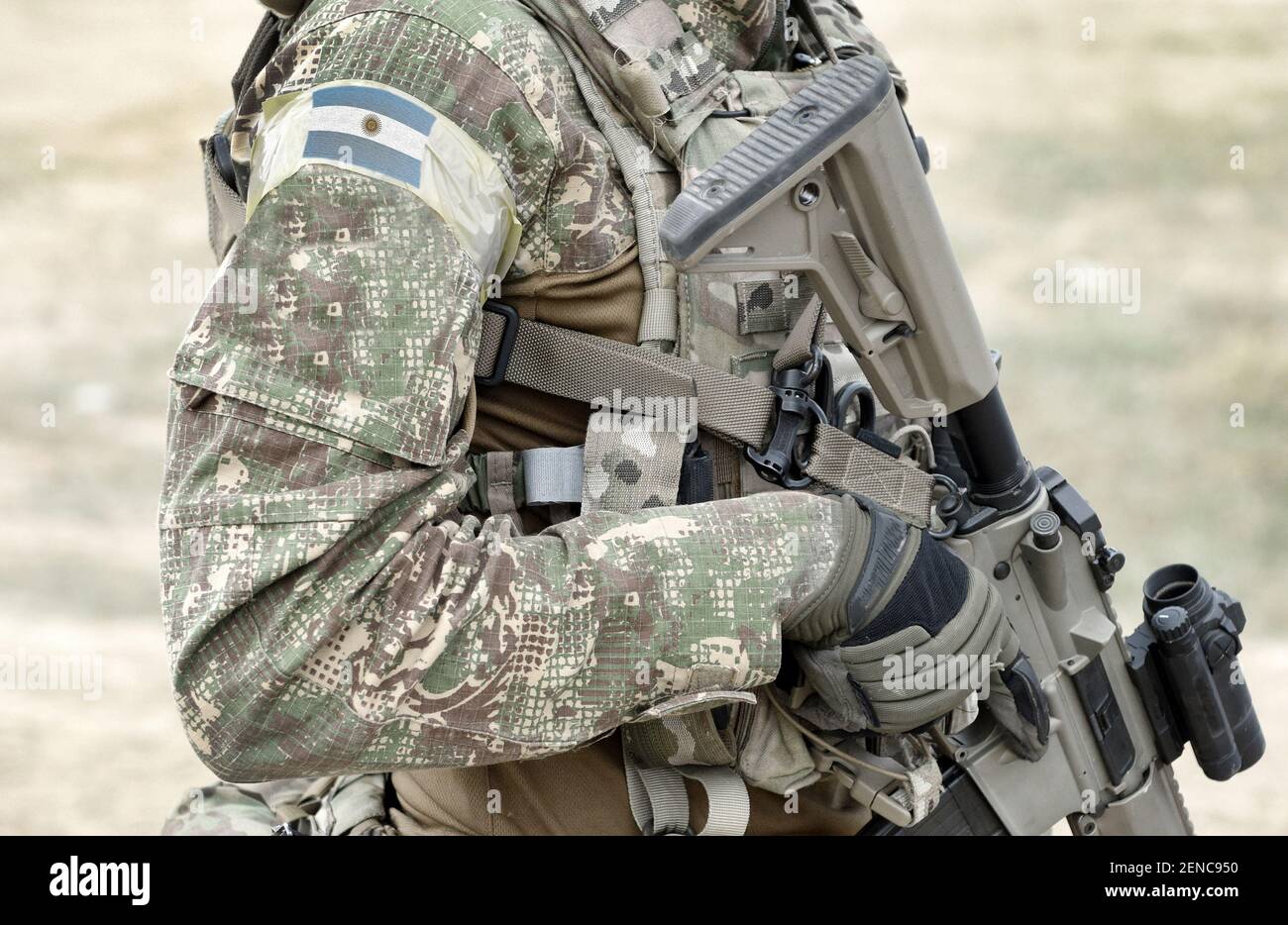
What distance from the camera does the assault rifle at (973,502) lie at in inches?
73.7

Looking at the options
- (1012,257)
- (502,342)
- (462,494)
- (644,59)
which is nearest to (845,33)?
(644,59)

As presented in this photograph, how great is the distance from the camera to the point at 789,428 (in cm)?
212

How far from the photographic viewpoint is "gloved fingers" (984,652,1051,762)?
7.50 ft

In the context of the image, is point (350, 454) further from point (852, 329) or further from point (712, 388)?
point (852, 329)

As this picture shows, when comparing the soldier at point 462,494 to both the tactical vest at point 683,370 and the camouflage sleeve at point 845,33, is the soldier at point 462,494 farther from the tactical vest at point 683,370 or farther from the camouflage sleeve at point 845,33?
the camouflage sleeve at point 845,33

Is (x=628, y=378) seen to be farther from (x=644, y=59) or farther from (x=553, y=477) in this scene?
(x=644, y=59)

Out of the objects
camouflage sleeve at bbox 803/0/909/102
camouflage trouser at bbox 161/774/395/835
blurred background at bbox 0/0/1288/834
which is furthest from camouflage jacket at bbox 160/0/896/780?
blurred background at bbox 0/0/1288/834

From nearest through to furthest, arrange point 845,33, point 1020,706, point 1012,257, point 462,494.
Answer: point 462,494 < point 1020,706 < point 845,33 < point 1012,257

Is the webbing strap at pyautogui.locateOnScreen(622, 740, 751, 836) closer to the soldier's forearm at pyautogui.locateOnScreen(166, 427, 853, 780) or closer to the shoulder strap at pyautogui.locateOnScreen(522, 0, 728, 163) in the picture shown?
the soldier's forearm at pyautogui.locateOnScreen(166, 427, 853, 780)

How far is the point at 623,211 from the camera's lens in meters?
1.99

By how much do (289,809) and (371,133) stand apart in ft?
4.23

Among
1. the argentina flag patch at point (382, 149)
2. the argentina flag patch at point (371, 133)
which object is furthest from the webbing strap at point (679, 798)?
the argentina flag patch at point (371, 133)
